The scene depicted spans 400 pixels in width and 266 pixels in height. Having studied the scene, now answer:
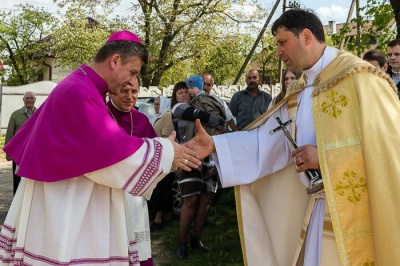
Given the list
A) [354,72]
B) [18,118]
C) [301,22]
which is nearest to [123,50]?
[301,22]

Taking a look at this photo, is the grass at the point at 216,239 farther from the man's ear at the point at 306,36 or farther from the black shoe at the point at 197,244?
the man's ear at the point at 306,36

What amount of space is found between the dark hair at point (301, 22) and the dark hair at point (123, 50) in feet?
2.94

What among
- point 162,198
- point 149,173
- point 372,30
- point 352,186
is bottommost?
point 162,198

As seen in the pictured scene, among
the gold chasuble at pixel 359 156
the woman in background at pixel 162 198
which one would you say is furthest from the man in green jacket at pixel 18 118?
the gold chasuble at pixel 359 156

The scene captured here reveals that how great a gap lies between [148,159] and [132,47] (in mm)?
688

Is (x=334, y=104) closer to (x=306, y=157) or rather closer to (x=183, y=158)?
(x=306, y=157)

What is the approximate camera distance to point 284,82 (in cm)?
551

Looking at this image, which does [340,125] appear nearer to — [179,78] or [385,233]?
[385,233]

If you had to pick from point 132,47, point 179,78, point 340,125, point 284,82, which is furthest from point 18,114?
point 179,78

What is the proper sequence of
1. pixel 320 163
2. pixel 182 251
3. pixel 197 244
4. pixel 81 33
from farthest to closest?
1. pixel 81 33
2. pixel 197 244
3. pixel 182 251
4. pixel 320 163

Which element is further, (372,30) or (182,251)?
(372,30)

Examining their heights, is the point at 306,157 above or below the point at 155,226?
above

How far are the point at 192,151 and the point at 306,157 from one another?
2.29 ft

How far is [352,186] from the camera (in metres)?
3.04
